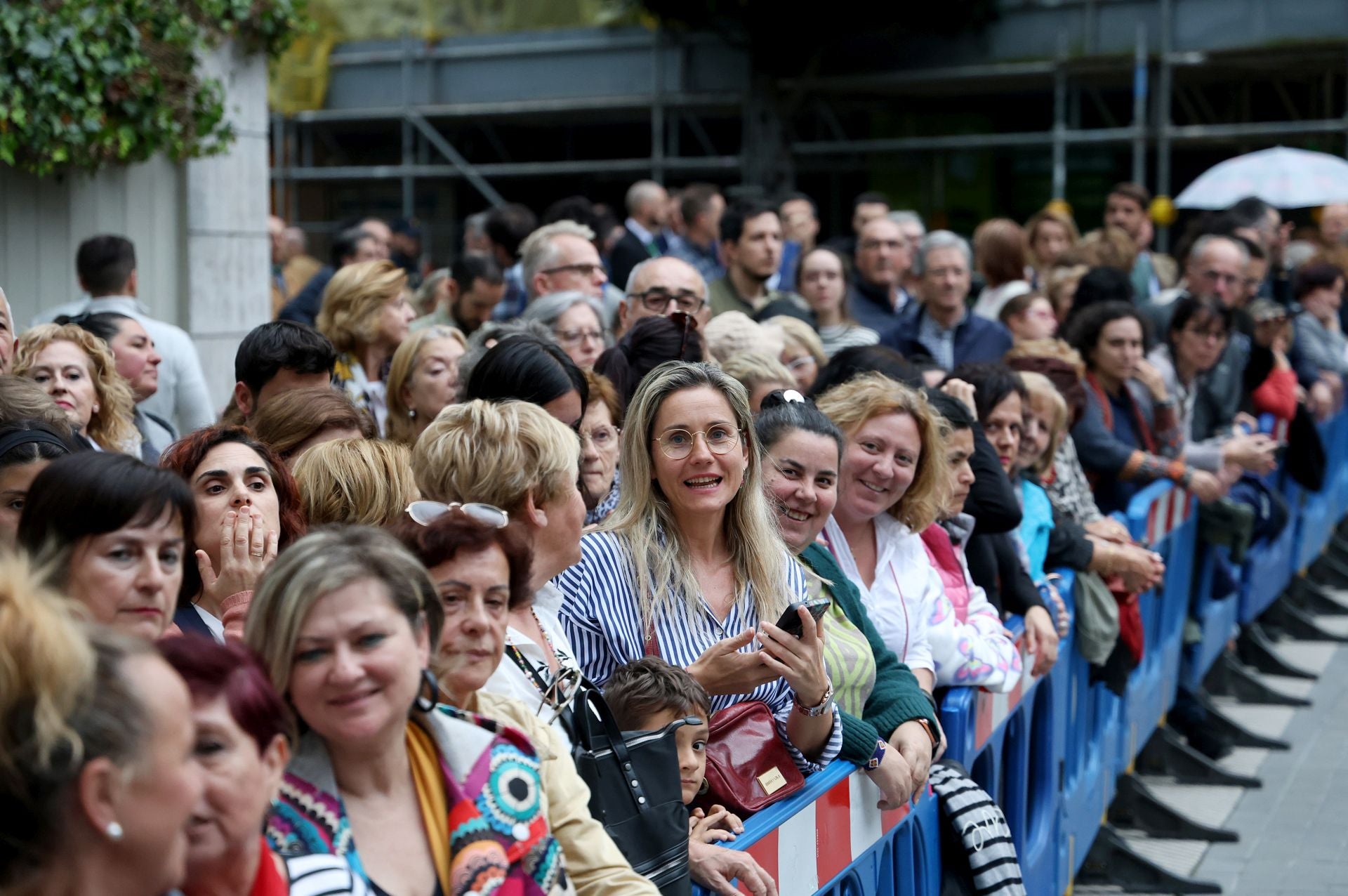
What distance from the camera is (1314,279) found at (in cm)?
1176

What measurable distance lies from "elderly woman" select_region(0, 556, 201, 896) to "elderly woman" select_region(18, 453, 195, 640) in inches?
25.4

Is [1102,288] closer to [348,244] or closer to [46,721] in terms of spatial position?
[348,244]

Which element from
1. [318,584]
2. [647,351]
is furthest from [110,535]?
[647,351]

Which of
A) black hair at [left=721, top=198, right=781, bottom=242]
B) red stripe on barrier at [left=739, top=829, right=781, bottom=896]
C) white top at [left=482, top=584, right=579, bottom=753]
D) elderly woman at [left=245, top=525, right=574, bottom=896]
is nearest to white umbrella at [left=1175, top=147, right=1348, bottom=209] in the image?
black hair at [left=721, top=198, right=781, bottom=242]

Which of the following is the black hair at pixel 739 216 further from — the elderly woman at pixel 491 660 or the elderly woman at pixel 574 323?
the elderly woman at pixel 491 660

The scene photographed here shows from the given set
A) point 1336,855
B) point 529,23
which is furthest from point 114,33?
point 529,23

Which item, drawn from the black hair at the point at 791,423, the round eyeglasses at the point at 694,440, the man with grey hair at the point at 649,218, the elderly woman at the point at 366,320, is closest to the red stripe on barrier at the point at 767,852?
the round eyeglasses at the point at 694,440

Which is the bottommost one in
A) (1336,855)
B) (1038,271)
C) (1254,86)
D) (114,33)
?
(1336,855)

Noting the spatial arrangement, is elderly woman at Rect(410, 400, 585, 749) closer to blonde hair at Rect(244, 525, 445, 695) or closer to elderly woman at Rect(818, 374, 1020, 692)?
blonde hair at Rect(244, 525, 445, 695)

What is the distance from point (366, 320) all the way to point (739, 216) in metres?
2.87

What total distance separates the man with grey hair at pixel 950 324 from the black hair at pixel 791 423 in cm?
389

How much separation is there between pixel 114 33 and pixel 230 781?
6607mm

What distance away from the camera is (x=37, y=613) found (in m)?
1.85

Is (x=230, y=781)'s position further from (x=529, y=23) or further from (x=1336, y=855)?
(x=529, y=23)
